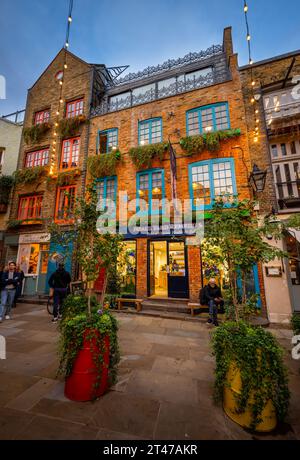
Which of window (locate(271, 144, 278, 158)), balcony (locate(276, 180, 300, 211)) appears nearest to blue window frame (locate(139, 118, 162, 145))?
window (locate(271, 144, 278, 158))

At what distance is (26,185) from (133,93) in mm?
9345

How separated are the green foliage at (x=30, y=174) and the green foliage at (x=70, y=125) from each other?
266 cm

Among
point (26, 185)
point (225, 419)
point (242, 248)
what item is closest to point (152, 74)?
point (26, 185)

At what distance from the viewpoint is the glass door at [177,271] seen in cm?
880

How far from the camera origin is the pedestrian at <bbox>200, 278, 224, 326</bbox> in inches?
260

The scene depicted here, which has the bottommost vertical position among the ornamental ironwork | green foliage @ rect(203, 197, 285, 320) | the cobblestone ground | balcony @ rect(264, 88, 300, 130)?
the cobblestone ground

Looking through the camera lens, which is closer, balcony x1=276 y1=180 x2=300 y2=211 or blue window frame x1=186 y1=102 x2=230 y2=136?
balcony x1=276 y1=180 x2=300 y2=211

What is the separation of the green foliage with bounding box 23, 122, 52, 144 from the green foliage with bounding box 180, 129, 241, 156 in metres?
9.85

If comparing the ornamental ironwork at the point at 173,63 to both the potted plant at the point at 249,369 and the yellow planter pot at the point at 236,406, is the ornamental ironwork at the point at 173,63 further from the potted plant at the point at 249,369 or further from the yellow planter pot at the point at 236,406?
the yellow planter pot at the point at 236,406

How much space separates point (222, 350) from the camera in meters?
2.76

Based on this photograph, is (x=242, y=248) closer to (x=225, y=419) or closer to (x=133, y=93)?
(x=225, y=419)

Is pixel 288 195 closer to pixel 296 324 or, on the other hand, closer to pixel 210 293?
pixel 210 293

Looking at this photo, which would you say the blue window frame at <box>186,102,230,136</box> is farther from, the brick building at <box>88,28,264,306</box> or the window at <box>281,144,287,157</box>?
the window at <box>281,144,287,157</box>

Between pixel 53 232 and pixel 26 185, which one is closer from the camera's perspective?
pixel 53 232
